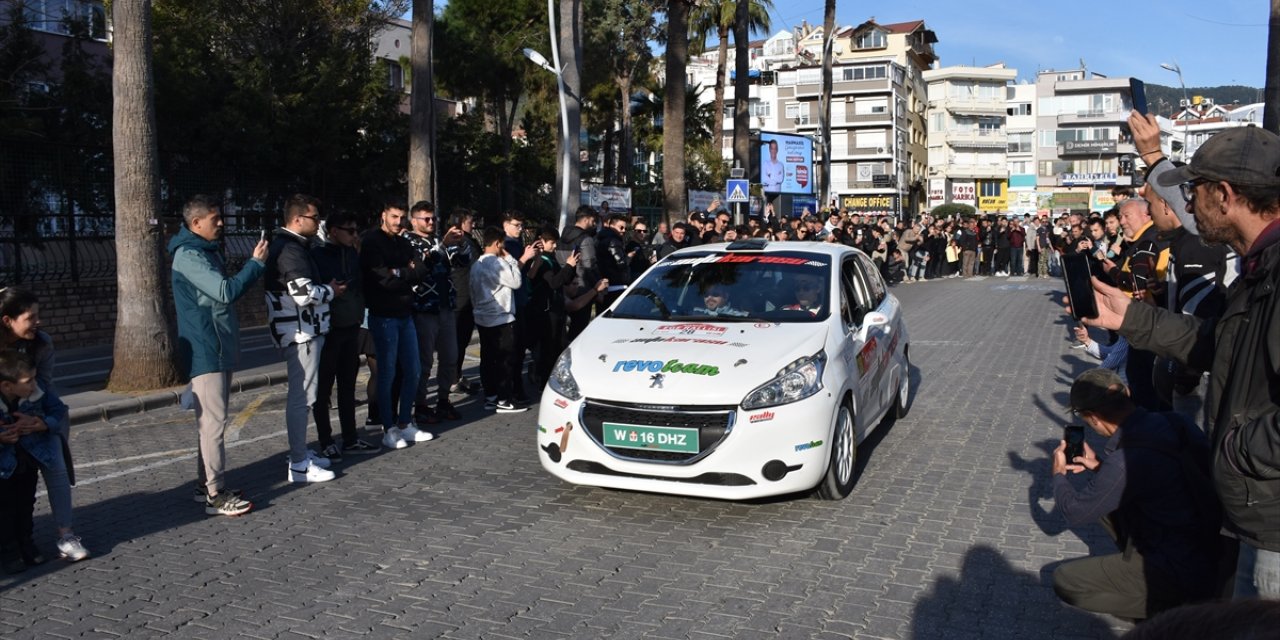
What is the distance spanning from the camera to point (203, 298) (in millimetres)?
6336

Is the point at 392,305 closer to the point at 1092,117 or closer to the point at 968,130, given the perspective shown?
the point at 968,130

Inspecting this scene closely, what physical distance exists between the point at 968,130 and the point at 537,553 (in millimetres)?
99762

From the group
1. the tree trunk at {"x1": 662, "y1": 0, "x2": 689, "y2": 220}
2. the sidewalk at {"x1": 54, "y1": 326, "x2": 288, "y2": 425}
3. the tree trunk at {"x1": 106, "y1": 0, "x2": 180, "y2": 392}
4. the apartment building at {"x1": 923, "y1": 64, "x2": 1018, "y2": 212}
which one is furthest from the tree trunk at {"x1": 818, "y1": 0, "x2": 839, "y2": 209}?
the apartment building at {"x1": 923, "y1": 64, "x2": 1018, "y2": 212}

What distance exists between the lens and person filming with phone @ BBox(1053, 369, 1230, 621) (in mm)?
4105

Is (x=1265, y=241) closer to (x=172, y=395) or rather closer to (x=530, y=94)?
(x=172, y=395)

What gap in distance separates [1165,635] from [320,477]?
22.2 ft

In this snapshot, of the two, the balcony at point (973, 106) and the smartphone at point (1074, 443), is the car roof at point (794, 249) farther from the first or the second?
the balcony at point (973, 106)

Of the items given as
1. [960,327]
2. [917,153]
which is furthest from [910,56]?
[960,327]

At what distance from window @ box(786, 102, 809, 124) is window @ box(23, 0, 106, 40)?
6635cm

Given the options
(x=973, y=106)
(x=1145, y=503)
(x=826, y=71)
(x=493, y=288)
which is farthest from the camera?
(x=973, y=106)

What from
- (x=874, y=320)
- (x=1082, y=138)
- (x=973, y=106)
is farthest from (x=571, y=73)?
(x=1082, y=138)

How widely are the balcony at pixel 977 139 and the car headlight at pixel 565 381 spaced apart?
97.5 m

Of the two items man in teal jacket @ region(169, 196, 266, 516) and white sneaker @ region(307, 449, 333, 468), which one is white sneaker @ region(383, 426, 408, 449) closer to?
white sneaker @ region(307, 449, 333, 468)

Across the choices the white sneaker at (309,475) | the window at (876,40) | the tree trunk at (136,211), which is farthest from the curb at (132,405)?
the window at (876,40)
